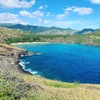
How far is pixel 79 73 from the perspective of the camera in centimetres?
13150

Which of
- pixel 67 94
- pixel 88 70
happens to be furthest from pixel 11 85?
pixel 88 70

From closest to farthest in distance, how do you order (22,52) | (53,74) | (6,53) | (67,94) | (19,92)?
1. (19,92)
2. (67,94)
3. (53,74)
4. (6,53)
5. (22,52)

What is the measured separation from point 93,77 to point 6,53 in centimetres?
6729

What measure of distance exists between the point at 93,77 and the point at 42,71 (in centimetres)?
2680

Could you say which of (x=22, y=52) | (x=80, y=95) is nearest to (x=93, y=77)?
(x=22, y=52)

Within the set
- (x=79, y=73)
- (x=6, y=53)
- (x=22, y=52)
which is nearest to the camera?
(x=79, y=73)

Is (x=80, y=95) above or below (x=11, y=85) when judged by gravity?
below

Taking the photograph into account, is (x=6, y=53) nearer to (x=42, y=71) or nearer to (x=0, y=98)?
(x=42, y=71)

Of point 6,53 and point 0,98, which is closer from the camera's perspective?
point 0,98

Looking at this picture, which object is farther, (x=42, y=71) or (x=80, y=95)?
(x=42, y=71)

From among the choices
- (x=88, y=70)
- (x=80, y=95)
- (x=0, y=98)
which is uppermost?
(x=0, y=98)

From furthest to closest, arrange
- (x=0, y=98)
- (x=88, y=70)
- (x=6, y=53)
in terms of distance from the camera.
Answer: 1. (x=6, y=53)
2. (x=88, y=70)
3. (x=0, y=98)

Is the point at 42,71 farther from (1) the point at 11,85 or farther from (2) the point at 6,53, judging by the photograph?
(1) the point at 11,85

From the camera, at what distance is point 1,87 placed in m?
15.9
